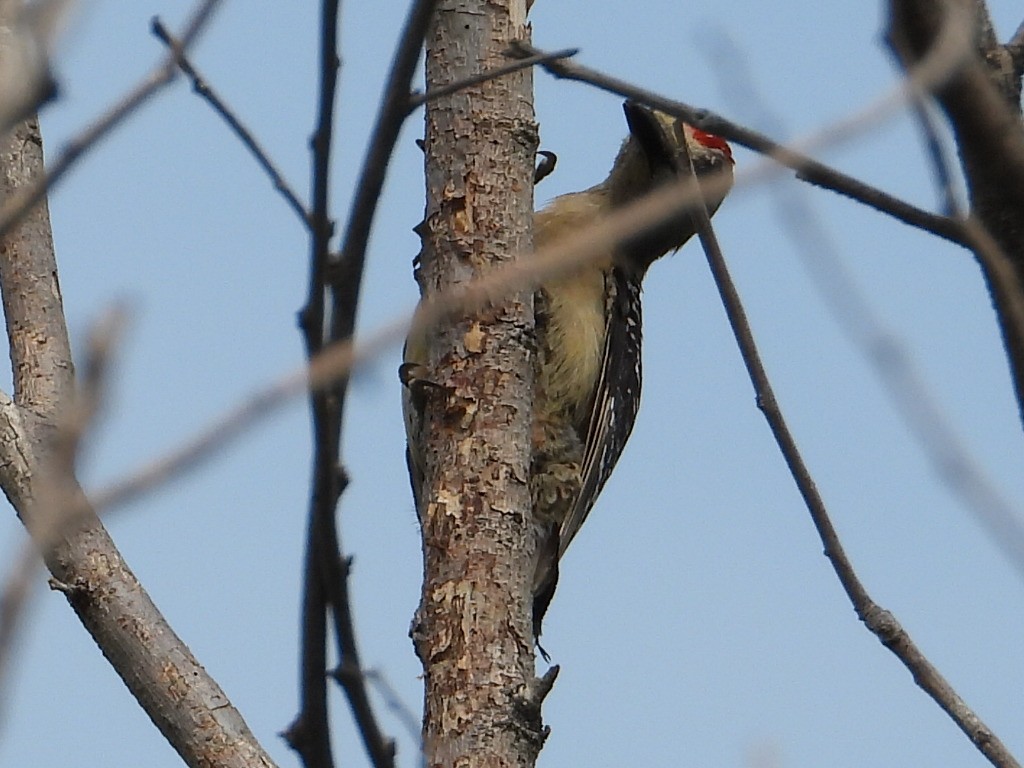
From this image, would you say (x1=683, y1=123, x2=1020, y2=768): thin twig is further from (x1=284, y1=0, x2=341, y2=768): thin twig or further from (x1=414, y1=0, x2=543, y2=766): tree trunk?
(x1=414, y1=0, x2=543, y2=766): tree trunk

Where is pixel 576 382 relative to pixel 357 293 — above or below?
above

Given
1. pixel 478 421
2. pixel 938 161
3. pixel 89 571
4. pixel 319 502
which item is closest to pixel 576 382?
Answer: pixel 478 421

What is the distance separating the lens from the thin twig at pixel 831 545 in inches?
78.0

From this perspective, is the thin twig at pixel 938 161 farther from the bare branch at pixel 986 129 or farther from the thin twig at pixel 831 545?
the thin twig at pixel 831 545

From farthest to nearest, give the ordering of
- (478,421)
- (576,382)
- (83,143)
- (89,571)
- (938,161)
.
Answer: (576,382) → (478,421) → (89,571) → (938,161) → (83,143)

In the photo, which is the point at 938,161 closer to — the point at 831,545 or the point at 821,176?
the point at 821,176

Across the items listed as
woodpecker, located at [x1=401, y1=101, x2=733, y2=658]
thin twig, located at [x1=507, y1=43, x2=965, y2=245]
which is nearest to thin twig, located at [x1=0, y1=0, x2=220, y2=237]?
thin twig, located at [x1=507, y1=43, x2=965, y2=245]

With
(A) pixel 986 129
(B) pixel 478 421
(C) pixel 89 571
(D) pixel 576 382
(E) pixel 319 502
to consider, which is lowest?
(E) pixel 319 502

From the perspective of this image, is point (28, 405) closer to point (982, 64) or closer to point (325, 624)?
point (325, 624)

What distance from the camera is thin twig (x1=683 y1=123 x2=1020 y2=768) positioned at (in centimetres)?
198

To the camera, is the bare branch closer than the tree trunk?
Yes

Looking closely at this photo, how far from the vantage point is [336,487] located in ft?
4.82

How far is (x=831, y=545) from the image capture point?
2.06 m

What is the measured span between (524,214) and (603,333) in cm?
137
